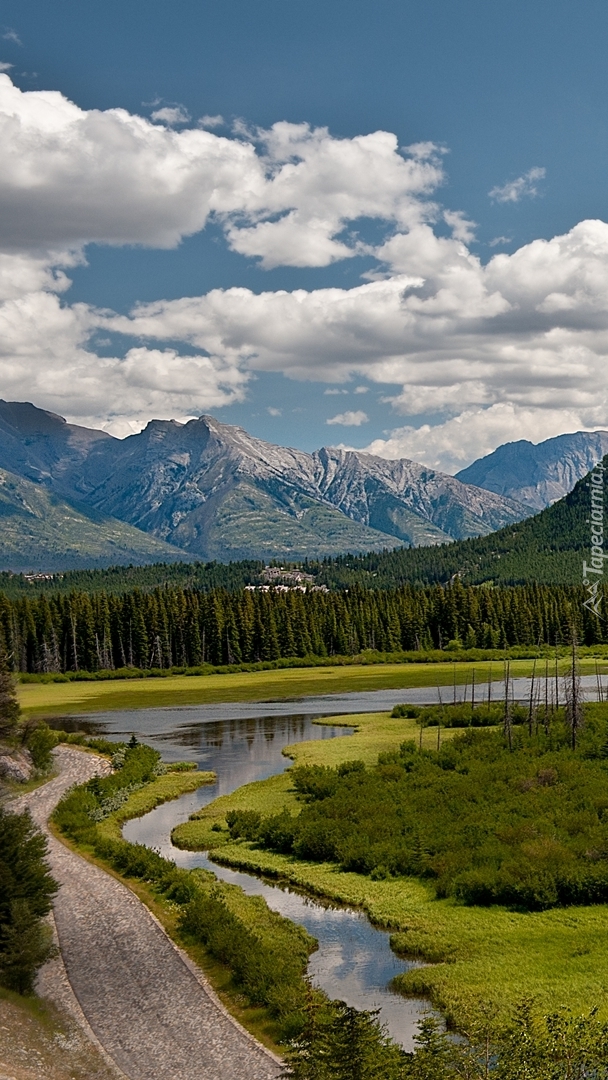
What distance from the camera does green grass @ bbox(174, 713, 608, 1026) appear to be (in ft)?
105

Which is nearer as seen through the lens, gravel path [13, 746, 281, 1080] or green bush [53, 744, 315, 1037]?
gravel path [13, 746, 281, 1080]

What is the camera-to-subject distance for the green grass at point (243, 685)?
136m

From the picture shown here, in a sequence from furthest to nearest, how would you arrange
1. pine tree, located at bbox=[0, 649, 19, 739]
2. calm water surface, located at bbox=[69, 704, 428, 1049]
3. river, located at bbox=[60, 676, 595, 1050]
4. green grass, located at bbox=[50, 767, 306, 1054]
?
pine tree, located at bbox=[0, 649, 19, 739] → river, located at bbox=[60, 676, 595, 1050] → calm water surface, located at bbox=[69, 704, 428, 1049] → green grass, located at bbox=[50, 767, 306, 1054]

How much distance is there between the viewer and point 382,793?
5925cm

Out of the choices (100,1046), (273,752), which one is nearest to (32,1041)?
(100,1046)

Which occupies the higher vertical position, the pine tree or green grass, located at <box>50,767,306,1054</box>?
the pine tree

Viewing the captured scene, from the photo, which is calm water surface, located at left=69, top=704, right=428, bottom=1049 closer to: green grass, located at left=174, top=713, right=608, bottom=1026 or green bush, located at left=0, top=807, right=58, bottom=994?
green grass, located at left=174, top=713, right=608, bottom=1026

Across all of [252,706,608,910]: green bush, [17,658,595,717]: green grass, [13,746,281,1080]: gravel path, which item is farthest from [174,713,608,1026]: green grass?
[17,658,595,717]: green grass

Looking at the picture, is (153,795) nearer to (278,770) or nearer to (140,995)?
(278,770)

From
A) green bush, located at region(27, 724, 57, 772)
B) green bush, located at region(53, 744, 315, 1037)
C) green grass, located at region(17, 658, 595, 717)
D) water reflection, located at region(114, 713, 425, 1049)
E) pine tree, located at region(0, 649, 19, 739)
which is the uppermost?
pine tree, located at region(0, 649, 19, 739)

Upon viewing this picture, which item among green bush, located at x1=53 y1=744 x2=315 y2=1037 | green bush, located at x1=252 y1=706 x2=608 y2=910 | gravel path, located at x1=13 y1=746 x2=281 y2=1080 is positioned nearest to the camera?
gravel path, located at x1=13 y1=746 x2=281 y2=1080

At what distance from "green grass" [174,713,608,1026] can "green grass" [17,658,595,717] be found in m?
84.5

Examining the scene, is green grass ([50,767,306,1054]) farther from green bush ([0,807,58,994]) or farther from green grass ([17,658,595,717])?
green grass ([17,658,595,717])

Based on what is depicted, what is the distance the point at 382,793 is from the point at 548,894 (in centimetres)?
1960
